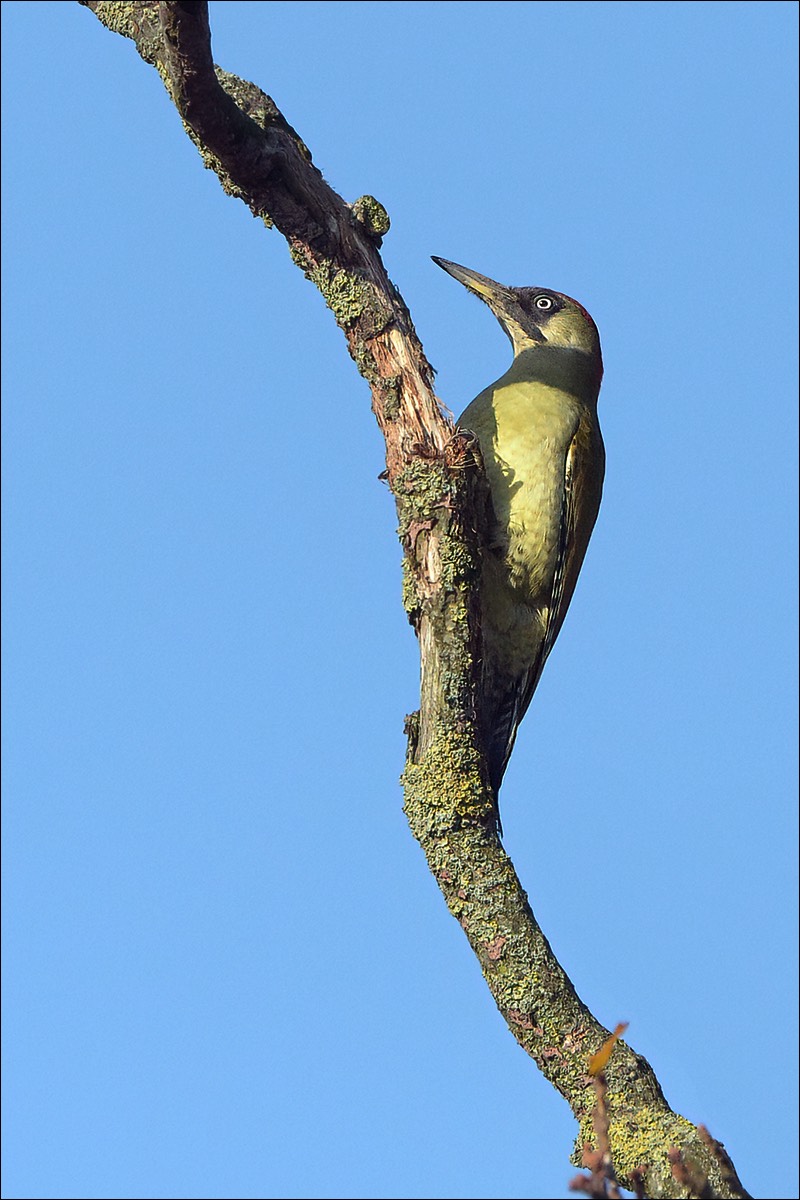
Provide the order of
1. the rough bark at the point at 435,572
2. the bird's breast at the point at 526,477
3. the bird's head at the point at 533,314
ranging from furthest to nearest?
the bird's head at the point at 533,314
the bird's breast at the point at 526,477
the rough bark at the point at 435,572

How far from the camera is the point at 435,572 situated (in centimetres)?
535

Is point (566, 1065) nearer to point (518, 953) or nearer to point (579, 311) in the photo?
point (518, 953)

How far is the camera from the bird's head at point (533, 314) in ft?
25.7

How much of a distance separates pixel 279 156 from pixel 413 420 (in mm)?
1196

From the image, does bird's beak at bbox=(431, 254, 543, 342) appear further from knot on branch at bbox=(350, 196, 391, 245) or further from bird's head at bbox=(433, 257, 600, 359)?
knot on branch at bbox=(350, 196, 391, 245)

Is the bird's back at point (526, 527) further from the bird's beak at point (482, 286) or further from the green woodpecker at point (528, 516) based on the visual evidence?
the bird's beak at point (482, 286)

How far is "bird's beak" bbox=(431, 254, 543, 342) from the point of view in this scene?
313 inches

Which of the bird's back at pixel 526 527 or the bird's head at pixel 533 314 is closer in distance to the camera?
the bird's back at pixel 526 527

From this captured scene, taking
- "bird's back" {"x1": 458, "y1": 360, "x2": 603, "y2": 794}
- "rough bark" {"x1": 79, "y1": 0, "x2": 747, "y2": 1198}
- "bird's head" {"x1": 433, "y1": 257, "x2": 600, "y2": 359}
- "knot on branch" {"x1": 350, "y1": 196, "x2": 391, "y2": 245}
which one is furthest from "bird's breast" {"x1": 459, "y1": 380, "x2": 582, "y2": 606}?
"knot on branch" {"x1": 350, "y1": 196, "x2": 391, "y2": 245}

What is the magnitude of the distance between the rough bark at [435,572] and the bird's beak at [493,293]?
2.25 m

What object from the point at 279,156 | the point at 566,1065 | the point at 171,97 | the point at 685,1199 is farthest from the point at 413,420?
the point at 685,1199

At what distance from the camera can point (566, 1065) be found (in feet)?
15.6

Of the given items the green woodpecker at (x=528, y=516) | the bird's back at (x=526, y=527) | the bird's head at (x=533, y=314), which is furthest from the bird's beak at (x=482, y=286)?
the bird's back at (x=526, y=527)

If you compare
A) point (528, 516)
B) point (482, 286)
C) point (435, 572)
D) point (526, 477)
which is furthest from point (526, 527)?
point (482, 286)
